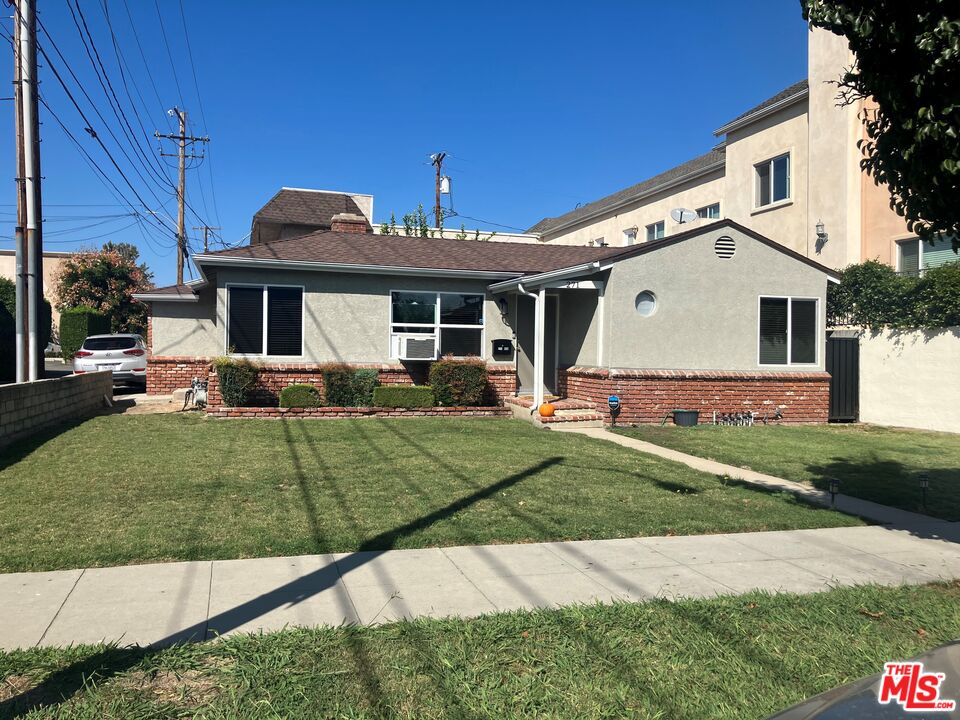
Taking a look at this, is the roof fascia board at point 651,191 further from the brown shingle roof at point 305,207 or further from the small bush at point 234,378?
the small bush at point 234,378

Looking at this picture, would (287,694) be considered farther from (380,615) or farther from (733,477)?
(733,477)

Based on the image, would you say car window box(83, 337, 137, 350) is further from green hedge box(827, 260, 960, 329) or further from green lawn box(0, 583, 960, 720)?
green hedge box(827, 260, 960, 329)

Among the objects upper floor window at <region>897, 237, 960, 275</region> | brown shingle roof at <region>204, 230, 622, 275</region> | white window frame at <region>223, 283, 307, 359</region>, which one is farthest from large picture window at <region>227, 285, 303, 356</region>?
upper floor window at <region>897, 237, 960, 275</region>

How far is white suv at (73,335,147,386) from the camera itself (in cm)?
1936

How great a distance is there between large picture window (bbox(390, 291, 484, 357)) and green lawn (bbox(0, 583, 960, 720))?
12054 millimetres

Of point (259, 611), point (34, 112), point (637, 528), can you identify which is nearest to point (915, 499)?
point (637, 528)

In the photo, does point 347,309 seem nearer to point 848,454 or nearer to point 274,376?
point 274,376

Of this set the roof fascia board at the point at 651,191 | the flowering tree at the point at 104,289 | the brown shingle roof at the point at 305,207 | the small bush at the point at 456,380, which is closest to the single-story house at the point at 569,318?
the small bush at the point at 456,380

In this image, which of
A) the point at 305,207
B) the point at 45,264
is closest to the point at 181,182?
the point at 305,207

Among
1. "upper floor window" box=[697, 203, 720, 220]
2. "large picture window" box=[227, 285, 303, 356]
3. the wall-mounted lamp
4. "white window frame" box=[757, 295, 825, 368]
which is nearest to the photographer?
"large picture window" box=[227, 285, 303, 356]

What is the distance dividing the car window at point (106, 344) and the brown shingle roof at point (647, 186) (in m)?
20.4

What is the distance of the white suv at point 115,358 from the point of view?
19.4 metres

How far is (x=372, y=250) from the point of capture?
17.1 metres

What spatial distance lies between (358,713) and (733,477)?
7.46 m
